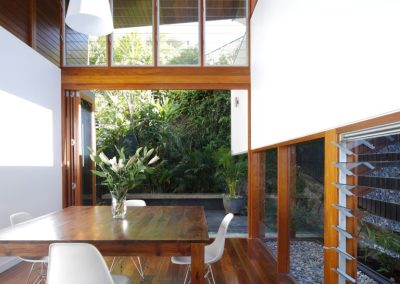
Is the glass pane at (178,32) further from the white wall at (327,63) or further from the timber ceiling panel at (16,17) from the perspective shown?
the timber ceiling panel at (16,17)

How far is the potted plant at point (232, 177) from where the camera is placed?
262 inches

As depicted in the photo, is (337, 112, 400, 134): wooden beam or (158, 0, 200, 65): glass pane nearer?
(337, 112, 400, 134): wooden beam

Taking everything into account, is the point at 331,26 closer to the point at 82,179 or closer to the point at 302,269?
the point at 302,269

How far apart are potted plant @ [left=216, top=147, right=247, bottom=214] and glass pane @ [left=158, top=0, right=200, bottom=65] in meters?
2.11

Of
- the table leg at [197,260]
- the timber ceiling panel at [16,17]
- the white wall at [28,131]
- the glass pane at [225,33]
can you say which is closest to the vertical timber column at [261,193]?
the glass pane at [225,33]

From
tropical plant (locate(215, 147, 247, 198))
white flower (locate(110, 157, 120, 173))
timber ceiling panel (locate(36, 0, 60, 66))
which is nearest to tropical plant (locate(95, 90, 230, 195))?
tropical plant (locate(215, 147, 247, 198))

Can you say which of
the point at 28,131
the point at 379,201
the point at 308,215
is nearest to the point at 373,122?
the point at 379,201

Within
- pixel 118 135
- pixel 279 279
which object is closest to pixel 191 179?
pixel 118 135

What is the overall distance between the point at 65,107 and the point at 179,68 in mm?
1923

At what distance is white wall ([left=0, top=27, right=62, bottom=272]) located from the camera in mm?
4012

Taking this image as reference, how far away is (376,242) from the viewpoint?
181 centimetres

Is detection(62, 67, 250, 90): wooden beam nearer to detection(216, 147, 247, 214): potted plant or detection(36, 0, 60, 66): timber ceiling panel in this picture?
detection(36, 0, 60, 66): timber ceiling panel

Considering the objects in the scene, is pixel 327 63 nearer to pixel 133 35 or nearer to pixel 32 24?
pixel 133 35

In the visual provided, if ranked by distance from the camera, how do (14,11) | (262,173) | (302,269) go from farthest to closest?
(262,173)
(14,11)
(302,269)
